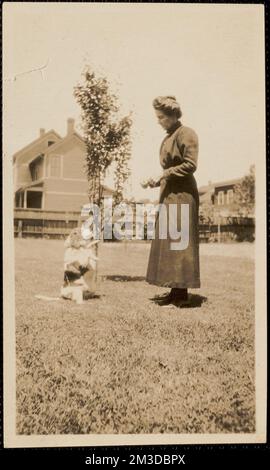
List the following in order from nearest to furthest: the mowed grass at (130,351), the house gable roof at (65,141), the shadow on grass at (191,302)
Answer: the mowed grass at (130,351) < the house gable roof at (65,141) < the shadow on grass at (191,302)

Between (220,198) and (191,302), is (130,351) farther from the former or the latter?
(220,198)

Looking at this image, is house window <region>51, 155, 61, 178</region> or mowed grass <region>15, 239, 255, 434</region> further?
house window <region>51, 155, 61, 178</region>

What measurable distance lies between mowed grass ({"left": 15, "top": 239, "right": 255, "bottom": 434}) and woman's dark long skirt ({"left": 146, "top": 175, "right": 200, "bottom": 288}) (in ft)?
0.32

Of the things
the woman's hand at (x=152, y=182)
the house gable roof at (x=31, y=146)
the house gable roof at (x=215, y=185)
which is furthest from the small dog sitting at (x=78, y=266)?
the house gable roof at (x=215, y=185)

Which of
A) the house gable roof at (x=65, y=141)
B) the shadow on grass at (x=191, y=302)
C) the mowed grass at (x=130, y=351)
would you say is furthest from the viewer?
the shadow on grass at (x=191, y=302)

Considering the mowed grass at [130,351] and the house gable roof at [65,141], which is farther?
the house gable roof at [65,141]

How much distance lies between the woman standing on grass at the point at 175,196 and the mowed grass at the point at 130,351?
0.32 ft

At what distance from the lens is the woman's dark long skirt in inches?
149

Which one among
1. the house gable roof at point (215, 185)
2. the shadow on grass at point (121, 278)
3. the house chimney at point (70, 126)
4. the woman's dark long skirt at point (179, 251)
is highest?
the house chimney at point (70, 126)

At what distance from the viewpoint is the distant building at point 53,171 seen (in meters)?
3.74

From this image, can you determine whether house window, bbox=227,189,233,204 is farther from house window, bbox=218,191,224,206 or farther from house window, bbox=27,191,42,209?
house window, bbox=27,191,42,209

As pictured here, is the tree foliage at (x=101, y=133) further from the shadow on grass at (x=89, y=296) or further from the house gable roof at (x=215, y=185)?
the shadow on grass at (x=89, y=296)

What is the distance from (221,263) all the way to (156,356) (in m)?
0.87

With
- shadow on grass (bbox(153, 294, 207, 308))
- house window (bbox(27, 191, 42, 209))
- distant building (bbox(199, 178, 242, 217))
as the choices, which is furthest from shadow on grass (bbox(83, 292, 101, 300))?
distant building (bbox(199, 178, 242, 217))
